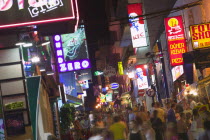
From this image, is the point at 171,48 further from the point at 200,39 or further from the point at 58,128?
the point at 58,128

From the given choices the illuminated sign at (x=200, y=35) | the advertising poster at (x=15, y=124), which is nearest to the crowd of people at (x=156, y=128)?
the advertising poster at (x=15, y=124)

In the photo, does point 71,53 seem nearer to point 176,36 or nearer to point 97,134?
point 176,36

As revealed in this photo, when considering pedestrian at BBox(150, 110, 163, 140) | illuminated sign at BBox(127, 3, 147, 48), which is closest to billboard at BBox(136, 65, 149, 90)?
illuminated sign at BBox(127, 3, 147, 48)

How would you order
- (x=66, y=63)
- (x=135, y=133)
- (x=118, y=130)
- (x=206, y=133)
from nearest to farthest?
(x=206, y=133) < (x=135, y=133) < (x=118, y=130) < (x=66, y=63)

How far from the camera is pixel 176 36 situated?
2377 centimetres

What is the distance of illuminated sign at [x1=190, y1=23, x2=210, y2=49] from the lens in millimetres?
18000

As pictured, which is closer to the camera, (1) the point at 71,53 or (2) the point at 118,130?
(2) the point at 118,130

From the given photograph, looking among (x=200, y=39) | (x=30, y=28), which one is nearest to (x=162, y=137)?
(x=200, y=39)

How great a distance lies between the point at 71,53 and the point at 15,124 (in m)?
16.7

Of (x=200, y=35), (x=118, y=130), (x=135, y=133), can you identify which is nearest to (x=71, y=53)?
(x=200, y=35)

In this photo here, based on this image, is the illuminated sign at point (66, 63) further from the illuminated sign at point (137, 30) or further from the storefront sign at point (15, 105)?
the storefront sign at point (15, 105)

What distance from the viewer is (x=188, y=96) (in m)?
24.0

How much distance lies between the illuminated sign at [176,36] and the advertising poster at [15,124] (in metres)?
13.1

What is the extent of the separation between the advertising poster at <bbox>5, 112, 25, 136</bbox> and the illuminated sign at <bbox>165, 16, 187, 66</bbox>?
13080mm
